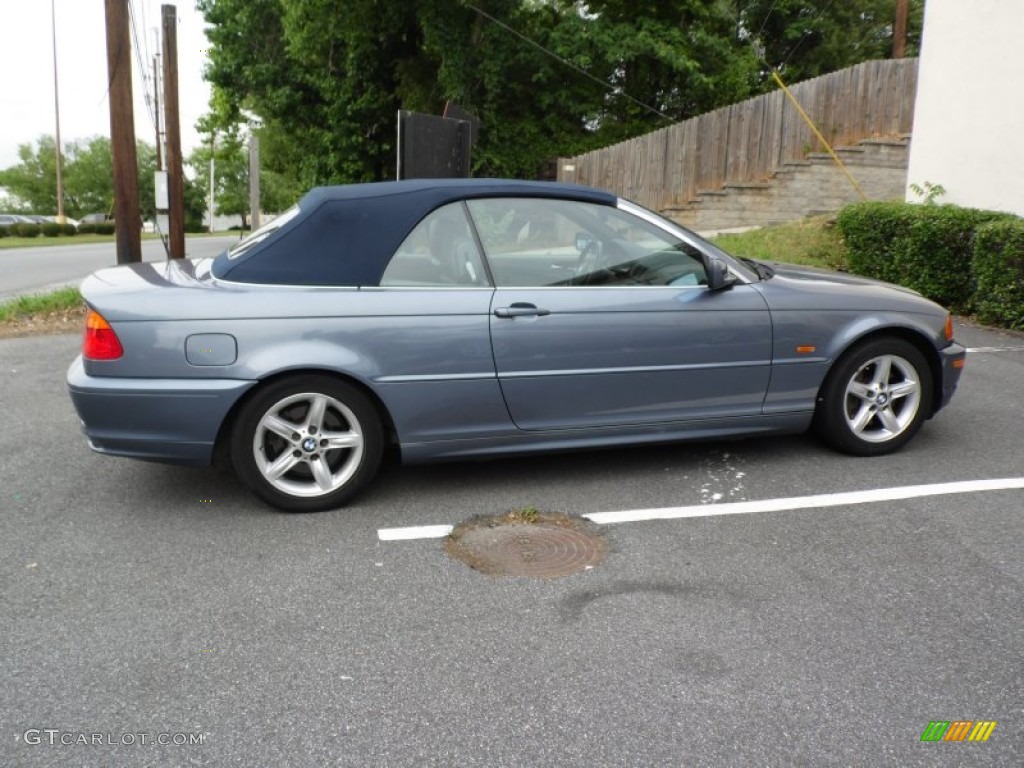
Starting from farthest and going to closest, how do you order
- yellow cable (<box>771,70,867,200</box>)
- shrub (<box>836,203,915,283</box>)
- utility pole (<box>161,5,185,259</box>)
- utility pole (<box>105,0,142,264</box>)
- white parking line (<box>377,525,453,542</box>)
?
utility pole (<box>161,5,185,259</box>), yellow cable (<box>771,70,867,200</box>), utility pole (<box>105,0,142,264</box>), shrub (<box>836,203,915,283</box>), white parking line (<box>377,525,453,542</box>)

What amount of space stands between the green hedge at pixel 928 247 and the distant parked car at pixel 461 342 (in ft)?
16.9

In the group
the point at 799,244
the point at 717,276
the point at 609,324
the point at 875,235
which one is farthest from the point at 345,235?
the point at 799,244

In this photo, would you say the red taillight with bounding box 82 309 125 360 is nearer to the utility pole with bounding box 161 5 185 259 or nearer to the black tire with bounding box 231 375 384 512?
the black tire with bounding box 231 375 384 512

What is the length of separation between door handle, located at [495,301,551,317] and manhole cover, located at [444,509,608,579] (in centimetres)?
97

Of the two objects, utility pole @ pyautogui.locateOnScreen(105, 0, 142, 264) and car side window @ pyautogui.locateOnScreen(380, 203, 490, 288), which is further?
utility pole @ pyautogui.locateOnScreen(105, 0, 142, 264)

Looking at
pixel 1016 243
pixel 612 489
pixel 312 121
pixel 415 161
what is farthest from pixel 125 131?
pixel 312 121

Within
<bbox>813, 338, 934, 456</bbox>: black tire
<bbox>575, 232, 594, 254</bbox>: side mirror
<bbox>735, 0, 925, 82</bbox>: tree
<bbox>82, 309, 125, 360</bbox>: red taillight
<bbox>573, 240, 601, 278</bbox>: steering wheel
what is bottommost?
<bbox>813, 338, 934, 456</bbox>: black tire

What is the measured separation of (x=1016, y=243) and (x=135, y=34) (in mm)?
14776

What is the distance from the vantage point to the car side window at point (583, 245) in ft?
15.4

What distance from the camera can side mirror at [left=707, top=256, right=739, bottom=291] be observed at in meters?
4.74

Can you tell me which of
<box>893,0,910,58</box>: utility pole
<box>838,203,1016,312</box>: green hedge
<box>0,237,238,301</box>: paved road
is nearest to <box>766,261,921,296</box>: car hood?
<box>838,203,1016,312</box>: green hedge

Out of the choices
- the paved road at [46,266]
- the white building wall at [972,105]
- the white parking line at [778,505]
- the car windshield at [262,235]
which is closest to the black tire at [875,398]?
the white parking line at [778,505]

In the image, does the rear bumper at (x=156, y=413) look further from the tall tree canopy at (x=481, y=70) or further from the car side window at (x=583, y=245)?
the tall tree canopy at (x=481, y=70)

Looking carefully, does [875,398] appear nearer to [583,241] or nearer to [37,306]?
[583,241]
